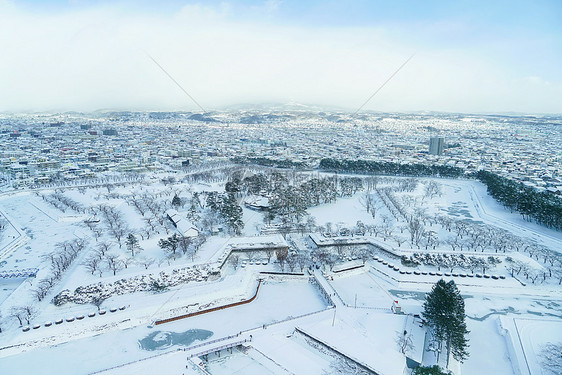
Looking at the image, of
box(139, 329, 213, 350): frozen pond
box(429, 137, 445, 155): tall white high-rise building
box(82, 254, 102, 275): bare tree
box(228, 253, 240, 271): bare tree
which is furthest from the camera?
box(429, 137, 445, 155): tall white high-rise building

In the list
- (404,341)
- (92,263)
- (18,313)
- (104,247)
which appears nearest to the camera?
(404,341)

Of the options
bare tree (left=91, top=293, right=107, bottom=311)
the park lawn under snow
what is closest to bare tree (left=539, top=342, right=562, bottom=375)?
the park lawn under snow

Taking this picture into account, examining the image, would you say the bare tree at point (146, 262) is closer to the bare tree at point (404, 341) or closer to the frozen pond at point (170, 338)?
the frozen pond at point (170, 338)

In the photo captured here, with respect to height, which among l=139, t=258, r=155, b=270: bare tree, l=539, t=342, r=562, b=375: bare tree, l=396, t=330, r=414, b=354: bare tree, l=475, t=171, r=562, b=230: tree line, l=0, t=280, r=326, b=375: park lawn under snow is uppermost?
l=475, t=171, r=562, b=230: tree line

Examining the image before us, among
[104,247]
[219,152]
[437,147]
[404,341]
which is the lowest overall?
[404,341]

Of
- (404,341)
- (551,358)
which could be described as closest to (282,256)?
(404,341)

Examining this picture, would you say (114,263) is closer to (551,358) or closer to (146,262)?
(146,262)

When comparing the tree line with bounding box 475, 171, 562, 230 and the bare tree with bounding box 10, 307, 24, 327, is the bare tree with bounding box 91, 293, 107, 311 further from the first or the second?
the tree line with bounding box 475, 171, 562, 230
